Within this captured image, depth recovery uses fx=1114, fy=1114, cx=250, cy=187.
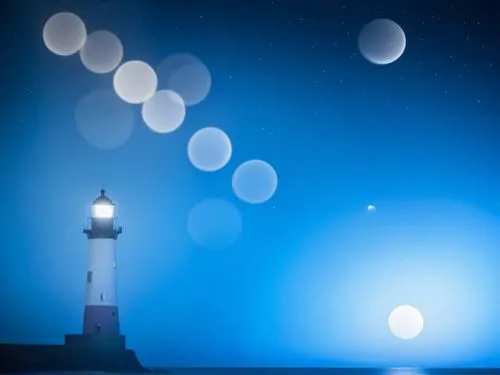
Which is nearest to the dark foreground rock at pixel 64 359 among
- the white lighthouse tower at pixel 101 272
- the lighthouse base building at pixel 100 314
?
the lighthouse base building at pixel 100 314

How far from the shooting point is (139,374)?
45.8m

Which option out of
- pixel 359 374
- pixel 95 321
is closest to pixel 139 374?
pixel 95 321

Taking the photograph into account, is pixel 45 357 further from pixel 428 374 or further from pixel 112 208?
pixel 428 374

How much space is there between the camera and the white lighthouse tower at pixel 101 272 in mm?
38625

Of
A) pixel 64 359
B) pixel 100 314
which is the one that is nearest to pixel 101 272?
pixel 100 314

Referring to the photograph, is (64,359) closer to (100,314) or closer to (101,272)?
(100,314)

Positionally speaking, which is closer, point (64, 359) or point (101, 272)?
point (101, 272)

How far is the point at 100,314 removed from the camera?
39.4 metres

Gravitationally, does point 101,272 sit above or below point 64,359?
above

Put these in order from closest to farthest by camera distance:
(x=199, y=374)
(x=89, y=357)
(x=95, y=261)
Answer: (x=95, y=261) < (x=89, y=357) < (x=199, y=374)

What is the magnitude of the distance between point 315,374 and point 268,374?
805cm

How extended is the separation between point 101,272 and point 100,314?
6.11 ft

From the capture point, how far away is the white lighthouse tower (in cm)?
3862

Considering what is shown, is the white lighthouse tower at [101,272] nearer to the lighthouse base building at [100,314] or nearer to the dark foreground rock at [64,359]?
the lighthouse base building at [100,314]
